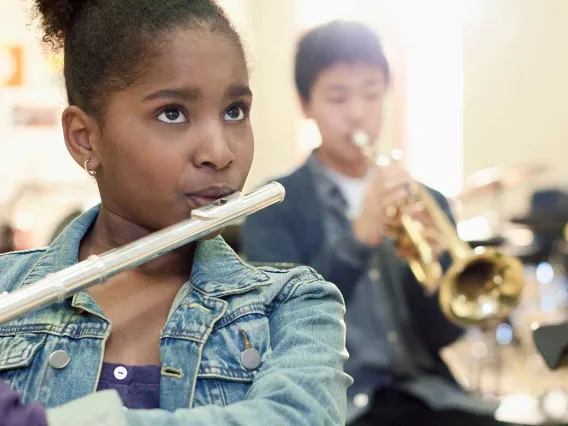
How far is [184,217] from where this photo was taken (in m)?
0.90

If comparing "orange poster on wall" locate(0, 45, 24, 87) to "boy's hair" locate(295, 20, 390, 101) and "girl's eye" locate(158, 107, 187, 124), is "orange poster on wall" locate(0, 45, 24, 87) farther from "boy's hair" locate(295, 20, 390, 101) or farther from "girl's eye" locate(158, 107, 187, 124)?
"girl's eye" locate(158, 107, 187, 124)

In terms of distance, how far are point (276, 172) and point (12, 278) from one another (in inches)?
172

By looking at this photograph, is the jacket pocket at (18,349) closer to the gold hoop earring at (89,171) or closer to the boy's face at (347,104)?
the gold hoop earring at (89,171)

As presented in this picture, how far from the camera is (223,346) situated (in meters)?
0.86

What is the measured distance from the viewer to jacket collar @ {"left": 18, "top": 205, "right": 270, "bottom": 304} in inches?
35.7

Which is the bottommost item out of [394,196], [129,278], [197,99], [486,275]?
[486,275]

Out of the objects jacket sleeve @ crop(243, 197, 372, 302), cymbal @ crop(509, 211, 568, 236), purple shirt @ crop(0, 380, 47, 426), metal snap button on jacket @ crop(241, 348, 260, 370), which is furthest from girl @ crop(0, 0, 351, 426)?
cymbal @ crop(509, 211, 568, 236)

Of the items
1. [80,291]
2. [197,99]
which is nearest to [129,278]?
[80,291]

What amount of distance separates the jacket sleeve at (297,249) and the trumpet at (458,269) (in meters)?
0.17

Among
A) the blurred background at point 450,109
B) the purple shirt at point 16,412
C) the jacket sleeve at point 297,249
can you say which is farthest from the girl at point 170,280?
the blurred background at point 450,109

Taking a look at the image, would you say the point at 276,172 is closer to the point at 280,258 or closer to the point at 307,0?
the point at 307,0

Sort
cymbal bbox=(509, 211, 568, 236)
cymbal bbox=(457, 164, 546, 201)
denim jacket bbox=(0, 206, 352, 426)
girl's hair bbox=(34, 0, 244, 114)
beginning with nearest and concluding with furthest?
denim jacket bbox=(0, 206, 352, 426)
girl's hair bbox=(34, 0, 244, 114)
cymbal bbox=(509, 211, 568, 236)
cymbal bbox=(457, 164, 546, 201)

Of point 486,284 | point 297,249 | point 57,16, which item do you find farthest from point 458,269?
point 57,16

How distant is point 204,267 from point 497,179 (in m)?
3.68
